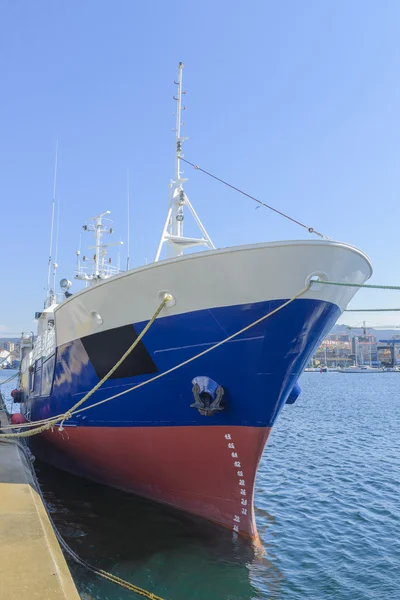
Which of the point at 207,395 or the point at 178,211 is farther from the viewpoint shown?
the point at 178,211

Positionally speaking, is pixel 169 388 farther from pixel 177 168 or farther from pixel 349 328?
pixel 177 168

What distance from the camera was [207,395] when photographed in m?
6.86

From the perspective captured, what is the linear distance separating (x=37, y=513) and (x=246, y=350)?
3707 millimetres

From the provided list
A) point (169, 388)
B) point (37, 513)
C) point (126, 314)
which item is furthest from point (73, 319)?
point (37, 513)

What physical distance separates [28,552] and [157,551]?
267cm

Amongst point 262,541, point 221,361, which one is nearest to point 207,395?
point 221,361

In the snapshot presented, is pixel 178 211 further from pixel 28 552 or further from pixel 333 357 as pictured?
pixel 333 357

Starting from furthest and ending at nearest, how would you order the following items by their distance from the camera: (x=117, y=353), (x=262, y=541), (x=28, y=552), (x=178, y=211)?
1. (x=178, y=211)
2. (x=117, y=353)
3. (x=262, y=541)
4. (x=28, y=552)

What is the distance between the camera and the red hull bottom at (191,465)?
7.06 meters

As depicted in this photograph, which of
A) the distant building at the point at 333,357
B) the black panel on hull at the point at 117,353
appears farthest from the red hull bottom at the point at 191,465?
the distant building at the point at 333,357

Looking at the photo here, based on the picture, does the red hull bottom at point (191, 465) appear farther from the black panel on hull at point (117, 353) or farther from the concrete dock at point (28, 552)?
the concrete dock at point (28, 552)

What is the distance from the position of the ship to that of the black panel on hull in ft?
0.06

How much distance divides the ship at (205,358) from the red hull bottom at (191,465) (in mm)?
20

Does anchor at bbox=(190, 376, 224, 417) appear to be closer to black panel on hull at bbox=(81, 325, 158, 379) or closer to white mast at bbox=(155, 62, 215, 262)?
black panel on hull at bbox=(81, 325, 158, 379)
